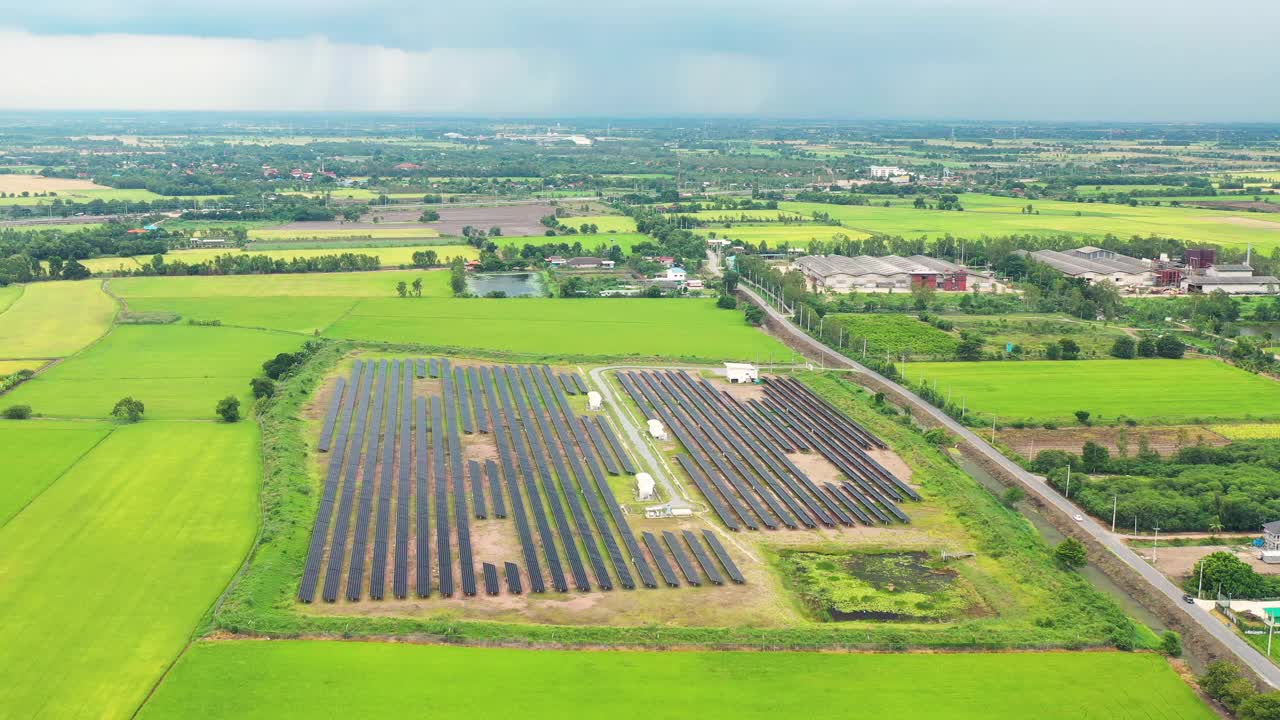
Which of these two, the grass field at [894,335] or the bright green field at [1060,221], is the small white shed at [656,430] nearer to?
the grass field at [894,335]

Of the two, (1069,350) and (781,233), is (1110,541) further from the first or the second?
(781,233)

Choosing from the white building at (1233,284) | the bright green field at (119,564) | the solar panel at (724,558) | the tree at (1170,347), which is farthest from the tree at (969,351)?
the bright green field at (119,564)

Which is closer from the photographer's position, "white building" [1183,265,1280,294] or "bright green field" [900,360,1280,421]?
"bright green field" [900,360,1280,421]

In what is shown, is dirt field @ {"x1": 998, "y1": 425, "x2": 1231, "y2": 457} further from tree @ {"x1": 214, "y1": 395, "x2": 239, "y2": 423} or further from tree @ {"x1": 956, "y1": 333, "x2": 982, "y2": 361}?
tree @ {"x1": 214, "y1": 395, "x2": 239, "y2": 423}

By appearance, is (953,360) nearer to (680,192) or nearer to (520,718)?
(520,718)

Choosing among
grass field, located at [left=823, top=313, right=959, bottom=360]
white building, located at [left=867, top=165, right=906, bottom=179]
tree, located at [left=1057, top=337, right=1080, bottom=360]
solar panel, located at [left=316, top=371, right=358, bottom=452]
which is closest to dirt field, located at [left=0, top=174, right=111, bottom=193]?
solar panel, located at [left=316, top=371, right=358, bottom=452]

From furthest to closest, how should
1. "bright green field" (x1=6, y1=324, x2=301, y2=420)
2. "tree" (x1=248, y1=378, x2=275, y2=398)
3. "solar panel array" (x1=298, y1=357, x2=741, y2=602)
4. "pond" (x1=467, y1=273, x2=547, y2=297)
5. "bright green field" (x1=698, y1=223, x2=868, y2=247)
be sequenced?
"bright green field" (x1=698, y1=223, x2=868, y2=247) → "pond" (x1=467, y1=273, x2=547, y2=297) → "tree" (x1=248, y1=378, x2=275, y2=398) → "bright green field" (x1=6, y1=324, x2=301, y2=420) → "solar panel array" (x1=298, y1=357, x2=741, y2=602)
